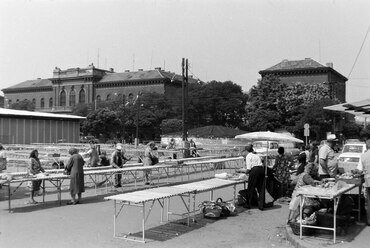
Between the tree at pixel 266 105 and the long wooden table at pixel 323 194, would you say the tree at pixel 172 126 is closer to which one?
the tree at pixel 266 105

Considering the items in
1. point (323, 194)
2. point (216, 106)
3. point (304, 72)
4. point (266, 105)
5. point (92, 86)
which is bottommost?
point (323, 194)

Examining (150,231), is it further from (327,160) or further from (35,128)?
(35,128)

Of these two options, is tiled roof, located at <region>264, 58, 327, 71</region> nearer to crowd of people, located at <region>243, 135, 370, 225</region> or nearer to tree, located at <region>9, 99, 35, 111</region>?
tree, located at <region>9, 99, 35, 111</region>

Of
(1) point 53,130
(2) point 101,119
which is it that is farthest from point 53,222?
(2) point 101,119

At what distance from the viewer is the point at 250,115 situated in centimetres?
6925

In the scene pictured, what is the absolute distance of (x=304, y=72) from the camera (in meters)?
88.6

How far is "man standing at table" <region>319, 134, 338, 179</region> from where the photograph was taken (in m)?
11.5

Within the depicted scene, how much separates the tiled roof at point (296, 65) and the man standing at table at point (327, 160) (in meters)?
80.3

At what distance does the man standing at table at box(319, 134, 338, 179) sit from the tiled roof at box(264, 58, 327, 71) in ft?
264

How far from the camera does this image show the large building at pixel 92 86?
104 metres

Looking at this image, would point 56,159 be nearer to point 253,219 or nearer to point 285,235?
point 253,219

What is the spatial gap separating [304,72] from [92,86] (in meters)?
52.5

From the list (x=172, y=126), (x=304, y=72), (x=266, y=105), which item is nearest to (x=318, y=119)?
(x=266, y=105)

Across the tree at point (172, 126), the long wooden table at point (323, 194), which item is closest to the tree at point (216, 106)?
the tree at point (172, 126)
